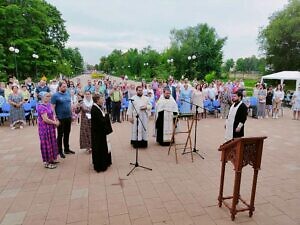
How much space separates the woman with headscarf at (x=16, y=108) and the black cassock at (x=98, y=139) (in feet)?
19.8

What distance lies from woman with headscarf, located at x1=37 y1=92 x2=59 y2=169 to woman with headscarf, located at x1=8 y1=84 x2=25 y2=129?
17.1ft

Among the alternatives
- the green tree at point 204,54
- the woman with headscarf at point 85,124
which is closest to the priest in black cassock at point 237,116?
Result: the woman with headscarf at point 85,124

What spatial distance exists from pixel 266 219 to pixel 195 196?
118 cm

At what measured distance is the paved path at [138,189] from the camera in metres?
3.97

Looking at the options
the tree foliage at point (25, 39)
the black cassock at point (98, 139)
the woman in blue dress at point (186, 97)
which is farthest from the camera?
the tree foliage at point (25, 39)

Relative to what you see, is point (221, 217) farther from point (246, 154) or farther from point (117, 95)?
point (117, 95)

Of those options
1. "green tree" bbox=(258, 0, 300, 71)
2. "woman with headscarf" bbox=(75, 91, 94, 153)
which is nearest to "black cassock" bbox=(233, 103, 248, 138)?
"woman with headscarf" bbox=(75, 91, 94, 153)

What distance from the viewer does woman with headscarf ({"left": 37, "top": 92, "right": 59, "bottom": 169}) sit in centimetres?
575

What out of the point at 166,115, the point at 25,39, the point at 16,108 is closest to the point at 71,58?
the point at 25,39

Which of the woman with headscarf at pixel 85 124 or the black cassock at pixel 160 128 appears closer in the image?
the woman with headscarf at pixel 85 124

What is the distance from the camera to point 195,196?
A: 462 cm

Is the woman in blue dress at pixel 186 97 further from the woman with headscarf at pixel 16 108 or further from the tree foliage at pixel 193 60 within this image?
the tree foliage at pixel 193 60

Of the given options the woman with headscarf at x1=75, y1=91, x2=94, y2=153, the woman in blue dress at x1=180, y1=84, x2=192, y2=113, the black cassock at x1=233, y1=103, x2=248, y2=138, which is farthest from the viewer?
the woman in blue dress at x1=180, y1=84, x2=192, y2=113

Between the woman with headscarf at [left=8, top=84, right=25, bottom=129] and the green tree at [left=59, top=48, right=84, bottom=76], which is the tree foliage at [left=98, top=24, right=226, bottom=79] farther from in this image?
the woman with headscarf at [left=8, top=84, right=25, bottom=129]
